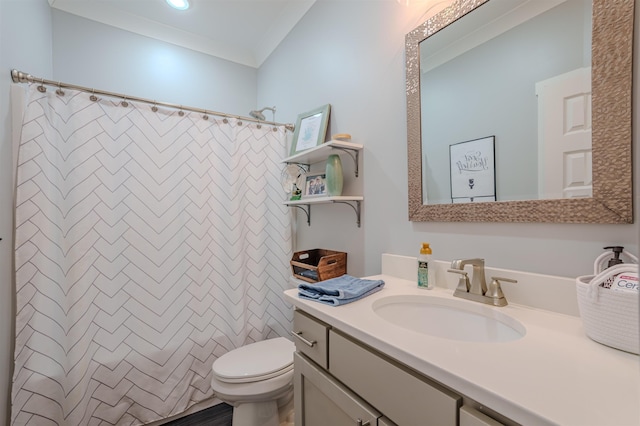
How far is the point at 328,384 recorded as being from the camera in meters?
0.88

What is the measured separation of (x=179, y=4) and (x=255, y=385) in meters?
2.49

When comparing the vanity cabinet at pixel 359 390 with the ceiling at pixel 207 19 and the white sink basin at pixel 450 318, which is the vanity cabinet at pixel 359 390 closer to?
the white sink basin at pixel 450 318

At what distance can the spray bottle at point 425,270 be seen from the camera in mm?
1088

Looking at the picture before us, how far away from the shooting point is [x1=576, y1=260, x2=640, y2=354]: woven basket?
1.87ft

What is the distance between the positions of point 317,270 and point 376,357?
0.78 m

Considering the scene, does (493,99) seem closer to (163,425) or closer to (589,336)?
(589,336)

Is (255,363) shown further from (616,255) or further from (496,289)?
(616,255)

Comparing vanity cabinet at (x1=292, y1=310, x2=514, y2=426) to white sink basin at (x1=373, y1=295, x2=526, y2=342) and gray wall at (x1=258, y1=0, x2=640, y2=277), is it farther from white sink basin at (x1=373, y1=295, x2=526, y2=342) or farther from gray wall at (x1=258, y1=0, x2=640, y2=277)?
gray wall at (x1=258, y1=0, x2=640, y2=277)

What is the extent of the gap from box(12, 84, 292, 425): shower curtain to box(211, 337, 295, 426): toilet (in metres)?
0.47

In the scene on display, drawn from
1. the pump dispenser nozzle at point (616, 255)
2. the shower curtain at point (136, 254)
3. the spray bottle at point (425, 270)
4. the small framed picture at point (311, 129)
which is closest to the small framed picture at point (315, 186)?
the small framed picture at point (311, 129)

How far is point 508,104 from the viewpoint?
95cm

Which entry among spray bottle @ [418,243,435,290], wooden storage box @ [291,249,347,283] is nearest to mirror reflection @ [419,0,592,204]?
spray bottle @ [418,243,435,290]

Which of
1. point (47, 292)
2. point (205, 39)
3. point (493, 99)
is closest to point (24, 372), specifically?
point (47, 292)

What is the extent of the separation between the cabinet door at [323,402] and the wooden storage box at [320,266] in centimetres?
49
